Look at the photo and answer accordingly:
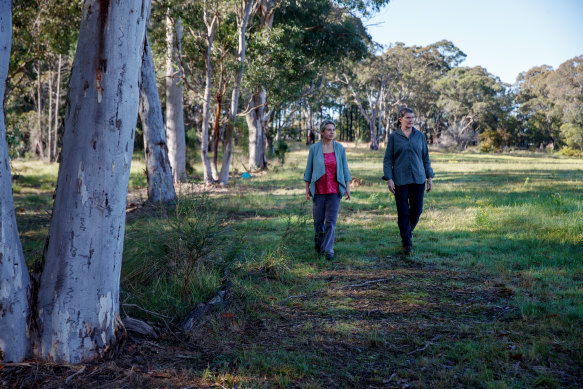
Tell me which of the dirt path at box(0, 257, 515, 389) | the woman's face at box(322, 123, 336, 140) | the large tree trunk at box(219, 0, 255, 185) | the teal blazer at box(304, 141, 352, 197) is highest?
the large tree trunk at box(219, 0, 255, 185)

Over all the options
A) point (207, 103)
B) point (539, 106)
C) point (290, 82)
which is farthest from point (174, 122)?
point (539, 106)

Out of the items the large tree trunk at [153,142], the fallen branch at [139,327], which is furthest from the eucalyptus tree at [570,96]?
the fallen branch at [139,327]

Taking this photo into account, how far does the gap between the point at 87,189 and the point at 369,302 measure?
302cm

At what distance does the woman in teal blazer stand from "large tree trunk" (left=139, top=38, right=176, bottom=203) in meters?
5.55

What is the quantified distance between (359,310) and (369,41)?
2026cm

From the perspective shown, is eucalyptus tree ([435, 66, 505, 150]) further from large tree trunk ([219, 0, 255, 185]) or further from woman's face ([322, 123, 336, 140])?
woman's face ([322, 123, 336, 140])

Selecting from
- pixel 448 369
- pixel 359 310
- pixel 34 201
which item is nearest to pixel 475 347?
pixel 448 369

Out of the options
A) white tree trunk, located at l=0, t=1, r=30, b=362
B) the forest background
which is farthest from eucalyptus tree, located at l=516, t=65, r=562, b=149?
white tree trunk, located at l=0, t=1, r=30, b=362

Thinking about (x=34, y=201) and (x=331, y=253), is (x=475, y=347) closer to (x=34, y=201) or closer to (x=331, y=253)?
(x=331, y=253)

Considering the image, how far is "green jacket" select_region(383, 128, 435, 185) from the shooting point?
6762 mm

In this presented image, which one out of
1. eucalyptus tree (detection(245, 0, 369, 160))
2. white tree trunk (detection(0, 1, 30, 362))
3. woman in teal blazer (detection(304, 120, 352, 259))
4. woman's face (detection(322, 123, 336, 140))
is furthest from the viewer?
eucalyptus tree (detection(245, 0, 369, 160))

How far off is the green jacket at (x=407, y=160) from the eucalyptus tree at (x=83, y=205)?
14.8 ft

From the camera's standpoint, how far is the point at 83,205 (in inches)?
125

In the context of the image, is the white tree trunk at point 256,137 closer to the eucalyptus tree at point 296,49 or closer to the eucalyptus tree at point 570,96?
the eucalyptus tree at point 296,49
